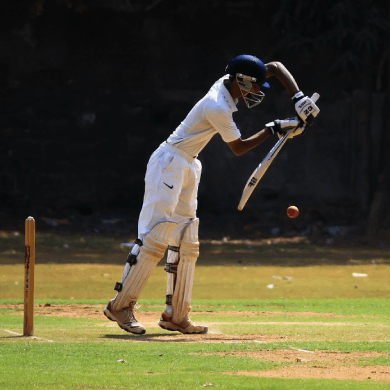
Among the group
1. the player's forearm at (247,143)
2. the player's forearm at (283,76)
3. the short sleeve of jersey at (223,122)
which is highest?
the player's forearm at (283,76)

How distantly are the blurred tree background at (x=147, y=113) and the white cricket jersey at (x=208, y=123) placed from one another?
42.2 feet

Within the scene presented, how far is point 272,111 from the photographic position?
2053 cm

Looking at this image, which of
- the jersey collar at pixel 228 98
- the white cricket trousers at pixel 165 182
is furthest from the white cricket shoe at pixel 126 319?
the jersey collar at pixel 228 98

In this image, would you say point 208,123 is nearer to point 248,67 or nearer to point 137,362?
point 248,67

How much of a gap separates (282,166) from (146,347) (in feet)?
48.0

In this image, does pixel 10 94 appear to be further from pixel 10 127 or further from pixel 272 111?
pixel 272 111

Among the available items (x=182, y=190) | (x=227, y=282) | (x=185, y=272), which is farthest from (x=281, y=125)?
(x=227, y=282)

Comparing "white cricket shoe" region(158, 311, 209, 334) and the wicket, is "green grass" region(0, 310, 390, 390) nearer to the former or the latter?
"white cricket shoe" region(158, 311, 209, 334)

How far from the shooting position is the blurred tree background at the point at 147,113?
20359 millimetres

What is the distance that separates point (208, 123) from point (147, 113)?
1332 cm

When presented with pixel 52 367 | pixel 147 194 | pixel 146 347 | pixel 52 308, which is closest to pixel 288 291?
pixel 52 308

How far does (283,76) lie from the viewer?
762 cm

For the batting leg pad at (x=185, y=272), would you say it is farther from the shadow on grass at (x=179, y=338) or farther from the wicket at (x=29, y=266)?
the wicket at (x=29, y=266)

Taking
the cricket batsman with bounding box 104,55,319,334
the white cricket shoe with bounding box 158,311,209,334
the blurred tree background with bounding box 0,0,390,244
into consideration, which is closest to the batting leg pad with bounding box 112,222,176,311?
the cricket batsman with bounding box 104,55,319,334
